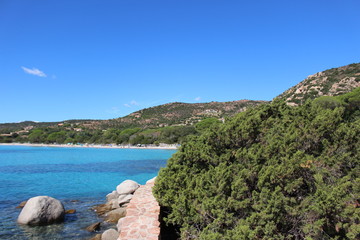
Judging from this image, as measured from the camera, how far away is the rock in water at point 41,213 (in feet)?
31.6

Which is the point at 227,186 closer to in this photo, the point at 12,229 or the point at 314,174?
the point at 314,174

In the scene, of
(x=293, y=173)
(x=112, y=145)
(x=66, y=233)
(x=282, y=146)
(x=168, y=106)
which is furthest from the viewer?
(x=168, y=106)

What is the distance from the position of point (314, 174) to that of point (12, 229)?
33.3 feet

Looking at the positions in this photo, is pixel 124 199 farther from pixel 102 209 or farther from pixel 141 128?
pixel 141 128

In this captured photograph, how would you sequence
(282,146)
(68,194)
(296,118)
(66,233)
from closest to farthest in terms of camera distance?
(282,146), (296,118), (66,233), (68,194)

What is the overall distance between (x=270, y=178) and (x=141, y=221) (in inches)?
139

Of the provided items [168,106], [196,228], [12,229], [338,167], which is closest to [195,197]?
[196,228]

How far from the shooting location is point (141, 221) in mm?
6715

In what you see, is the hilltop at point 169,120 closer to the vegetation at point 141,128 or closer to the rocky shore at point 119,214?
the vegetation at point 141,128

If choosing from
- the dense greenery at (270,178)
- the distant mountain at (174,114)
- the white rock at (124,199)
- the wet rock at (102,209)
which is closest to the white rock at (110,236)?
the dense greenery at (270,178)

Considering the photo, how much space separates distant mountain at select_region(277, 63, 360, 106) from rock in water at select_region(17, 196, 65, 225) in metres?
41.7

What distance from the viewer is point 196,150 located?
671cm

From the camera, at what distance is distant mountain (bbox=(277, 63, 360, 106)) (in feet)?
152

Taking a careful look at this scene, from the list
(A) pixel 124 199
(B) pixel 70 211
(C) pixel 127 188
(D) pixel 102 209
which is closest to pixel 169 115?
(C) pixel 127 188
